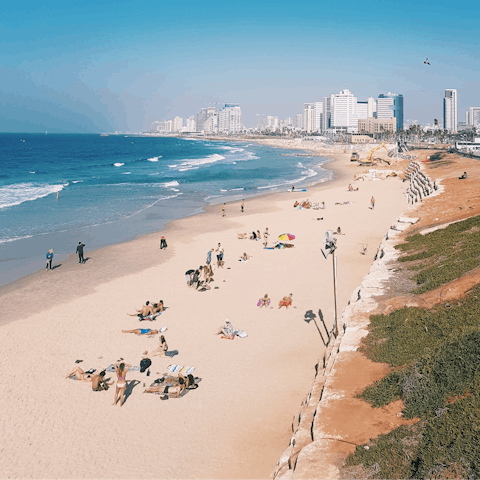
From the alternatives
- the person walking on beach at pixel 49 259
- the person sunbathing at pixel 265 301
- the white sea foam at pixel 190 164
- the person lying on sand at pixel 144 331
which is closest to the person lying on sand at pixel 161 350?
the person lying on sand at pixel 144 331

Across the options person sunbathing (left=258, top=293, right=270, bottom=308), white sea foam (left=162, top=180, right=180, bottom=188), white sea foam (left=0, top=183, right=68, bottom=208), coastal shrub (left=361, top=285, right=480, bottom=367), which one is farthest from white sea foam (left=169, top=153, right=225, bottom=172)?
coastal shrub (left=361, top=285, right=480, bottom=367)

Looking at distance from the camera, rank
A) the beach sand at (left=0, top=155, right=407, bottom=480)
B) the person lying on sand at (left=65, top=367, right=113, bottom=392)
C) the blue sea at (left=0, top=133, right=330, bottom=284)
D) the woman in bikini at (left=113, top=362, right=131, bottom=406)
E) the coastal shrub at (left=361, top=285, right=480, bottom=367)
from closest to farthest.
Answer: the beach sand at (left=0, top=155, right=407, bottom=480) < the coastal shrub at (left=361, top=285, right=480, bottom=367) < the woman in bikini at (left=113, top=362, right=131, bottom=406) < the person lying on sand at (left=65, top=367, right=113, bottom=392) < the blue sea at (left=0, top=133, right=330, bottom=284)

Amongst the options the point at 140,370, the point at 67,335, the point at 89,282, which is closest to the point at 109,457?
the point at 140,370

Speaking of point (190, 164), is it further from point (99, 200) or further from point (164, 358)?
point (164, 358)

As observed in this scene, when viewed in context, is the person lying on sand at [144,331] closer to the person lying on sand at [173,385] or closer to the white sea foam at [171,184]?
the person lying on sand at [173,385]

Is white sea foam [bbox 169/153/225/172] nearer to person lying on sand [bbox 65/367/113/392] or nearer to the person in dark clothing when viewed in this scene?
the person in dark clothing

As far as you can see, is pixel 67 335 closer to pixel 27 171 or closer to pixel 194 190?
pixel 194 190

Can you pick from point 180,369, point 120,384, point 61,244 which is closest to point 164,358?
point 180,369
